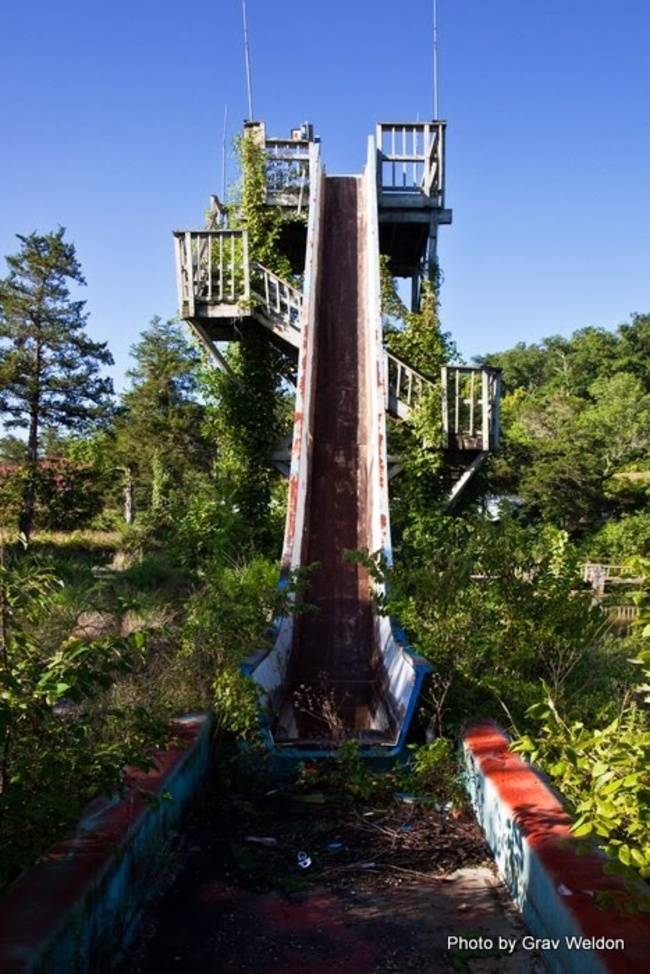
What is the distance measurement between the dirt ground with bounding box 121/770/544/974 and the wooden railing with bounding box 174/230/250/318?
8.53 m

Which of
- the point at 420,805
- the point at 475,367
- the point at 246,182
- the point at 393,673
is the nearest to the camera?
the point at 420,805

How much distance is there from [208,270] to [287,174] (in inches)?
138

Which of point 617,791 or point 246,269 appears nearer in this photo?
point 617,791

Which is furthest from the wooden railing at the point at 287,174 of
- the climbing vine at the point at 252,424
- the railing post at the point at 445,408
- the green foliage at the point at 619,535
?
the green foliage at the point at 619,535

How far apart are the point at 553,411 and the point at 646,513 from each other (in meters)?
15.5

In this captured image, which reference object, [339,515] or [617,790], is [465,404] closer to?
[339,515]

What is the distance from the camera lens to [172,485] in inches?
961

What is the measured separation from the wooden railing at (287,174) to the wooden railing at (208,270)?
2.44 meters

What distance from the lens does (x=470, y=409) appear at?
37.7ft

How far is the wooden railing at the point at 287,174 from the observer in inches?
562

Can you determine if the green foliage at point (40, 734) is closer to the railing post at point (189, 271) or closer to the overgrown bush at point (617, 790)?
the overgrown bush at point (617, 790)

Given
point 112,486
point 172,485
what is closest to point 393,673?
point 172,485

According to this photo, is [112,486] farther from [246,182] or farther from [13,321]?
[246,182]

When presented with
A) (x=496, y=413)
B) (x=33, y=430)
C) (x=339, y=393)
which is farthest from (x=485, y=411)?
(x=33, y=430)
